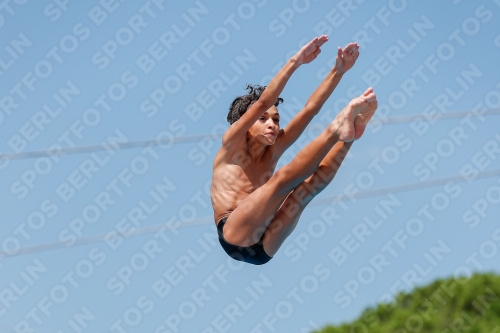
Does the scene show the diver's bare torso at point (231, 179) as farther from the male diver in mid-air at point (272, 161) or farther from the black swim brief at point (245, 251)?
the black swim brief at point (245, 251)

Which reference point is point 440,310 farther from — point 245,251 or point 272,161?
point 245,251

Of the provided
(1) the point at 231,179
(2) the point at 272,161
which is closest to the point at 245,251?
(1) the point at 231,179

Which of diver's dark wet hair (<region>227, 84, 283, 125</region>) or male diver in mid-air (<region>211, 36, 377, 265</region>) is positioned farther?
diver's dark wet hair (<region>227, 84, 283, 125</region>)

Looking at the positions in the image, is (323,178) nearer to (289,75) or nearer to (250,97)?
(289,75)

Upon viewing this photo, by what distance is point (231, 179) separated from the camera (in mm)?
7211

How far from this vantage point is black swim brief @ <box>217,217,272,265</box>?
7036mm

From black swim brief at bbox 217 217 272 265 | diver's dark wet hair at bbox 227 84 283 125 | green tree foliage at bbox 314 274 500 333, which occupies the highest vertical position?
diver's dark wet hair at bbox 227 84 283 125

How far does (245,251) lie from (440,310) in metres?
→ 8.24

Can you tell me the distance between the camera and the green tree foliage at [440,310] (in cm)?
1375

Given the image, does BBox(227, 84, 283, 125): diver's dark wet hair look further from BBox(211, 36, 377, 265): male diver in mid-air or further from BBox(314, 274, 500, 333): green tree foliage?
BBox(314, 274, 500, 333): green tree foliage

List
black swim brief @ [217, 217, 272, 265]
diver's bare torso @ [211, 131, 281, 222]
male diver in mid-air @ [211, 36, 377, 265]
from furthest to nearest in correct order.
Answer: diver's bare torso @ [211, 131, 281, 222], black swim brief @ [217, 217, 272, 265], male diver in mid-air @ [211, 36, 377, 265]

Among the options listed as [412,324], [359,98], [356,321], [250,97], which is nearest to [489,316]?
[412,324]

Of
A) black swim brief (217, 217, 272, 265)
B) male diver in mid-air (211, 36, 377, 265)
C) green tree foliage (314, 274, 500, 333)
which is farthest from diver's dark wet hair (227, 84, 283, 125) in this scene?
green tree foliage (314, 274, 500, 333)

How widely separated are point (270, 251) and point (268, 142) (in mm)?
870
